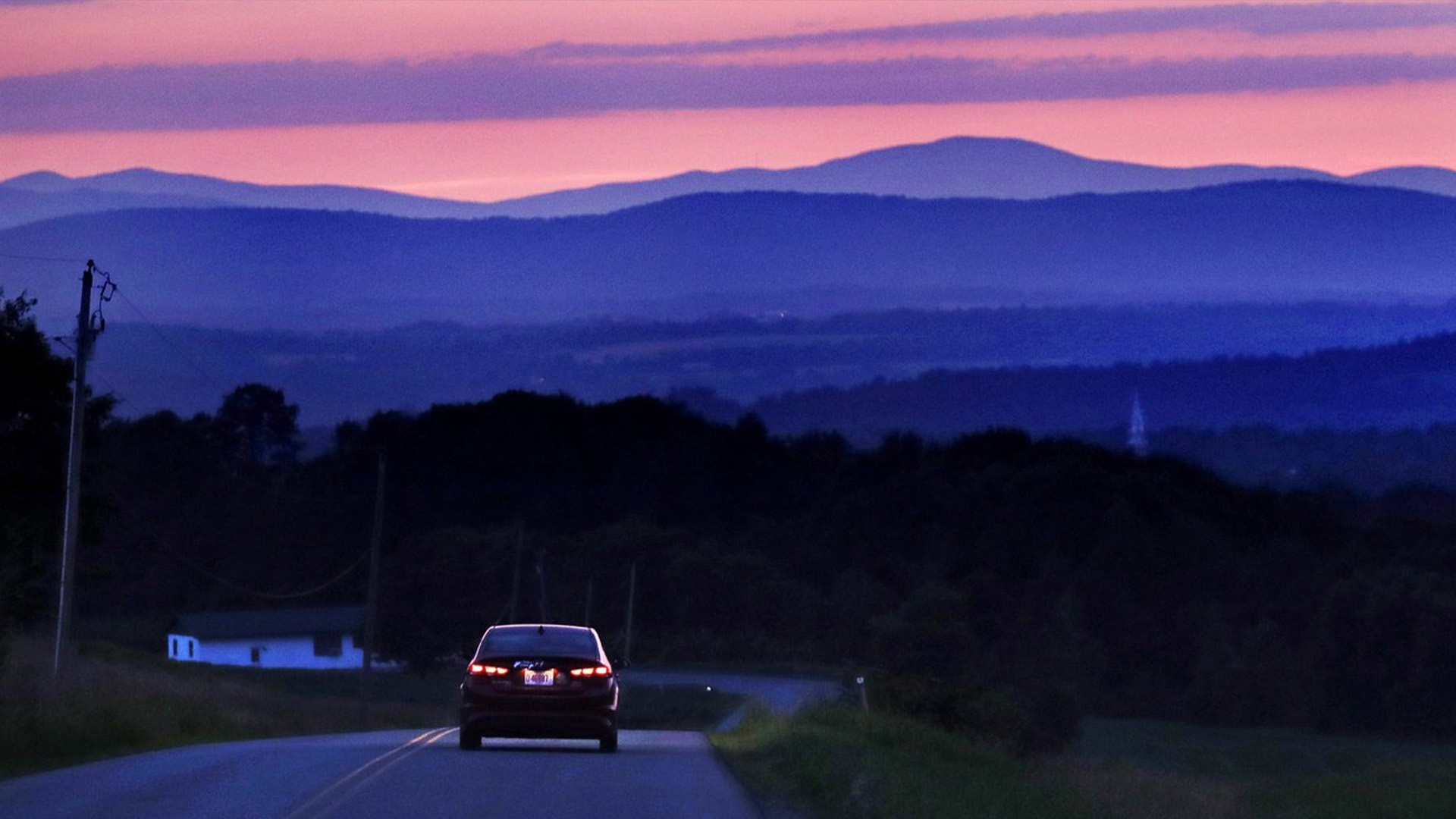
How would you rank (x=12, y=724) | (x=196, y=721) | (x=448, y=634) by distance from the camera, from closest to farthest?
(x=12, y=724)
(x=196, y=721)
(x=448, y=634)

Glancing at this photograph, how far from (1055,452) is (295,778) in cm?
9972

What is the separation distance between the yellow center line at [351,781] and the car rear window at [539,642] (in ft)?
4.70

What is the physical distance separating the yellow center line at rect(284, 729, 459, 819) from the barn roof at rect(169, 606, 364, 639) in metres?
82.2

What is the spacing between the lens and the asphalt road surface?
1557 centimetres

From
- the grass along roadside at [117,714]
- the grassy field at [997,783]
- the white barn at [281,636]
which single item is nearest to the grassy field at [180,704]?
the grass along roadside at [117,714]

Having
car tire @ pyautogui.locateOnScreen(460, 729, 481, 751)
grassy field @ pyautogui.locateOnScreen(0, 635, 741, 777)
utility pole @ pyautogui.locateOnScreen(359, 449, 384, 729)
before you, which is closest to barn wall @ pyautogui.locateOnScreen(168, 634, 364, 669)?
grassy field @ pyautogui.locateOnScreen(0, 635, 741, 777)

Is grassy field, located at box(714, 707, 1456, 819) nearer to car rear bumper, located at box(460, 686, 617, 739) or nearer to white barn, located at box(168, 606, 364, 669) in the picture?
car rear bumper, located at box(460, 686, 617, 739)

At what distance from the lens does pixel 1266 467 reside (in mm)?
122062

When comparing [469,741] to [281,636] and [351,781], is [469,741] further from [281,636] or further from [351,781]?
[281,636]

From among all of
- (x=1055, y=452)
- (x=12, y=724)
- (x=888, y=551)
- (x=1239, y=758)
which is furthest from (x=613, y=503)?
(x=12, y=724)

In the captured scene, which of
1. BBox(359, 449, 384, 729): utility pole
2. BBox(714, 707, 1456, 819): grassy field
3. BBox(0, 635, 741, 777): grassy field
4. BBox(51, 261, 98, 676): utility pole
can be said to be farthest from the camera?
BBox(359, 449, 384, 729): utility pole

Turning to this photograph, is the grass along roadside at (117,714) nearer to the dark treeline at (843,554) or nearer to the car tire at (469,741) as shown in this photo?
the car tire at (469,741)

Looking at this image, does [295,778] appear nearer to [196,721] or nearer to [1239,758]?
[196,721]

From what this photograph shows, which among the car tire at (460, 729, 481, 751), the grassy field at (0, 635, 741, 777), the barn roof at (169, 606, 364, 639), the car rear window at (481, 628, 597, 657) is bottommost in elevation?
the barn roof at (169, 606, 364, 639)
